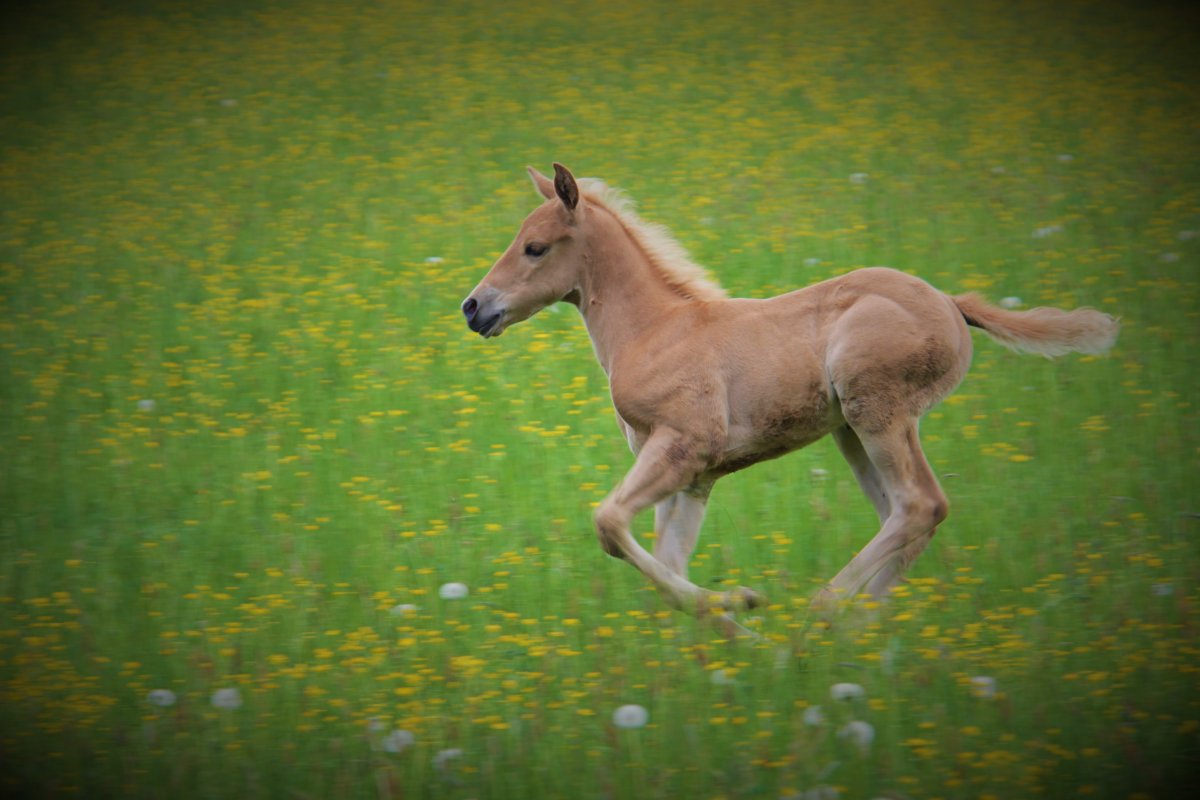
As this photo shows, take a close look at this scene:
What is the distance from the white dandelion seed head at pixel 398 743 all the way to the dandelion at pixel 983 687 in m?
2.02

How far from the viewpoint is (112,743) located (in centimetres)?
429

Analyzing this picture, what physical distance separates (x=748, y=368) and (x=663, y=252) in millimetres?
855

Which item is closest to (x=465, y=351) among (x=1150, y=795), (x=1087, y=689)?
(x=1087, y=689)

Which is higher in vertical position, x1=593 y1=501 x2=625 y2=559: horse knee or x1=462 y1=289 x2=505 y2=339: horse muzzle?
x1=462 y1=289 x2=505 y2=339: horse muzzle

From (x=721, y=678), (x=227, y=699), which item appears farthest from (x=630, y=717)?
(x=227, y=699)

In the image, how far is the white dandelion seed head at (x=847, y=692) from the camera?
432cm

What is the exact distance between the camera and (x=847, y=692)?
14.2 ft

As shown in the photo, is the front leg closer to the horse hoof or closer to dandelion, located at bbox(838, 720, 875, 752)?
the horse hoof

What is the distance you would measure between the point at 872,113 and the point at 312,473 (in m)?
8.93

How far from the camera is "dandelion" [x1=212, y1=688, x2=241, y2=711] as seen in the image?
4.52 metres

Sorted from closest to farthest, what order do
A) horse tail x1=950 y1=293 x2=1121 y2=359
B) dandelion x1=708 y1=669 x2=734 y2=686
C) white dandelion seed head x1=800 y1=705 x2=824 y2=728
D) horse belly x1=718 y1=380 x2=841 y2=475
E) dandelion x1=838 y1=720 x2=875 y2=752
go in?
1. dandelion x1=838 y1=720 x2=875 y2=752
2. white dandelion seed head x1=800 y1=705 x2=824 y2=728
3. dandelion x1=708 y1=669 x2=734 y2=686
4. horse belly x1=718 y1=380 x2=841 y2=475
5. horse tail x1=950 y1=293 x2=1121 y2=359

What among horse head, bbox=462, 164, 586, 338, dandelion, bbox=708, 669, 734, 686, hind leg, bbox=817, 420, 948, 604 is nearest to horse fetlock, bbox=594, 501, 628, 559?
dandelion, bbox=708, 669, 734, 686

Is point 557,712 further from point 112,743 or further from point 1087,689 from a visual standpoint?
point 1087,689

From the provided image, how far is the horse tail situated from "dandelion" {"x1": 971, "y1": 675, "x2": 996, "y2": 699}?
1.60 m
